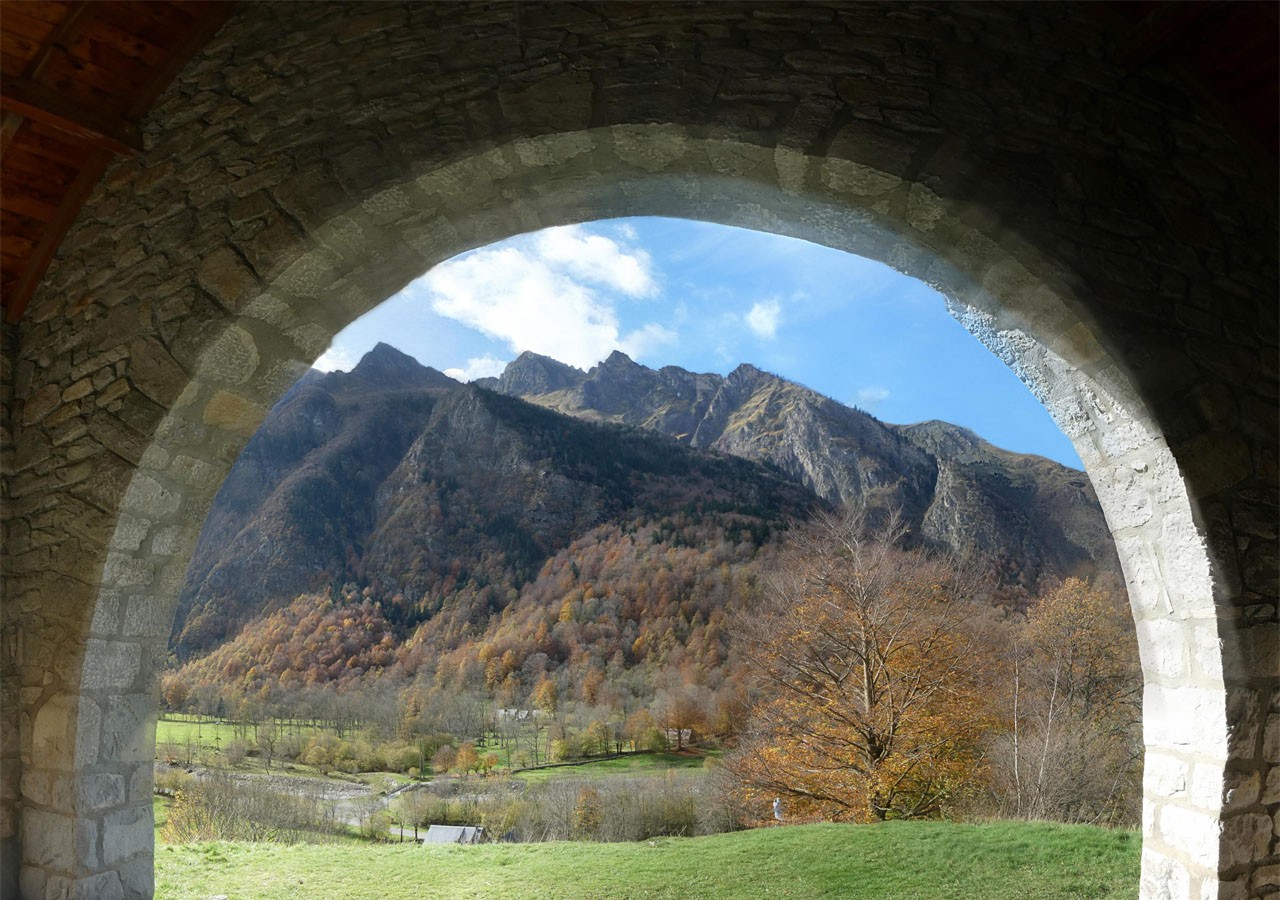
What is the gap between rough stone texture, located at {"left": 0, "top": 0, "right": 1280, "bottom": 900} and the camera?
220cm

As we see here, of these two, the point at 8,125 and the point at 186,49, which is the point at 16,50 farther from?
the point at 186,49

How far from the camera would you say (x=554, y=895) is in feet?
16.8

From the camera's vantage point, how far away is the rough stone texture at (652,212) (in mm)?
2197

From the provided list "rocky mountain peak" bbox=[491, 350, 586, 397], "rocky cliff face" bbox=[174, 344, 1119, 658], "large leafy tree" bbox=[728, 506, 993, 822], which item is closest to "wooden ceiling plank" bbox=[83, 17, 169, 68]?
"large leafy tree" bbox=[728, 506, 993, 822]

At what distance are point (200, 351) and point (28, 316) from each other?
0.99m

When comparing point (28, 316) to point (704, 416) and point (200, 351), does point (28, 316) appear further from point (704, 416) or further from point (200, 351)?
point (704, 416)

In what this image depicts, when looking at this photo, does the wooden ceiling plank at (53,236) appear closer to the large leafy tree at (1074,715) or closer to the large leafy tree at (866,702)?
the large leafy tree at (866,702)

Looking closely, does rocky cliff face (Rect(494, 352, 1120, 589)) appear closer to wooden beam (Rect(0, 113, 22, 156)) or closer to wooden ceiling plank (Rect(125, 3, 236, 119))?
wooden ceiling plank (Rect(125, 3, 236, 119))

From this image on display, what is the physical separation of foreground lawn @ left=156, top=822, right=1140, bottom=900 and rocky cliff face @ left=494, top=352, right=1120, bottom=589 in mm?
15110

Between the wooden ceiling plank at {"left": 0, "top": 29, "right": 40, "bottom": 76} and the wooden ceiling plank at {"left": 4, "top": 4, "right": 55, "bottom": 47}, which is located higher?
the wooden ceiling plank at {"left": 4, "top": 4, "right": 55, "bottom": 47}

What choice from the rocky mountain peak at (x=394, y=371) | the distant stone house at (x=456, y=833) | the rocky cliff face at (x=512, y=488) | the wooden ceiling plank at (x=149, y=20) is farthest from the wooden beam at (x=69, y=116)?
the rocky mountain peak at (x=394, y=371)

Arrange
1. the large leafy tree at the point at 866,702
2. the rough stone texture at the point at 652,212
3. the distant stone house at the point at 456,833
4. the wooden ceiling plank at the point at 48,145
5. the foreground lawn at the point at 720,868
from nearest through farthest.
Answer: the rough stone texture at the point at 652,212
the wooden ceiling plank at the point at 48,145
the foreground lawn at the point at 720,868
the large leafy tree at the point at 866,702
the distant stone house at the point at 456,833

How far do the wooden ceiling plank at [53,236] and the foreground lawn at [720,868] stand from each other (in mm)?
3056

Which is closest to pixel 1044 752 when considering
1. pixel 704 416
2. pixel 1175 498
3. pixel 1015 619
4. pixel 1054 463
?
pixel 1015 619
